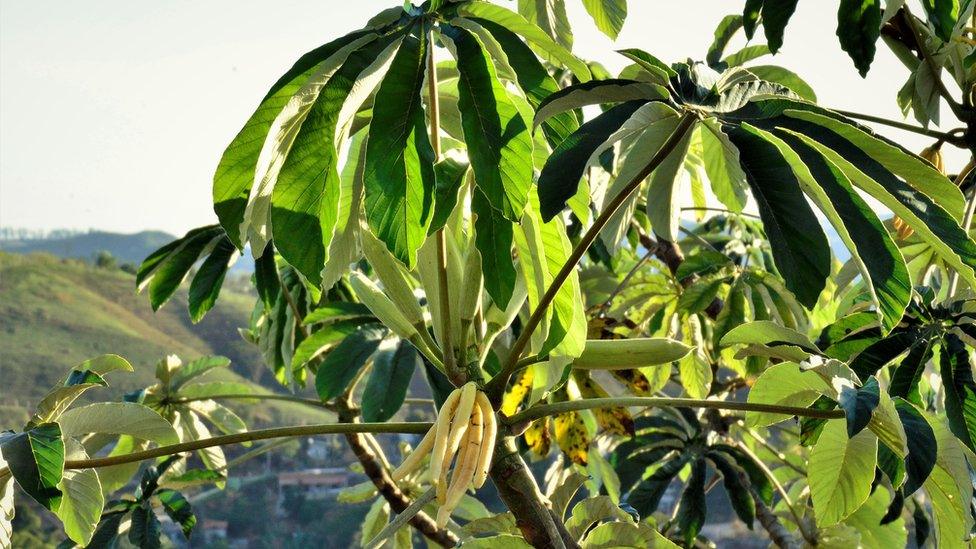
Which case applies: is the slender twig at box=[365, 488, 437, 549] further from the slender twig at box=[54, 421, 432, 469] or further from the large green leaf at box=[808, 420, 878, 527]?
the large green leaf at box=[808, 420, 878, 527]

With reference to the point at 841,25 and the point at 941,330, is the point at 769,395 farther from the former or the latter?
the point at 841,25

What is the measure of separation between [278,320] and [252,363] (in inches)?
736

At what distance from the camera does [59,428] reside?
3.53ft

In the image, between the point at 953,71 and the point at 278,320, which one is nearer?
the point at 953,71

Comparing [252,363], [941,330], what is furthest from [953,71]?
[252,363]

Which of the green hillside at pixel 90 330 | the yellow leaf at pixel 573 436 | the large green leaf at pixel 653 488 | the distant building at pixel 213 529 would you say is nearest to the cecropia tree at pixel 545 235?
the yellow leaf at pixel 573 436

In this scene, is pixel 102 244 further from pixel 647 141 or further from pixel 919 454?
pixel 919 454

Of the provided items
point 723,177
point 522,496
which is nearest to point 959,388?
point 723,177

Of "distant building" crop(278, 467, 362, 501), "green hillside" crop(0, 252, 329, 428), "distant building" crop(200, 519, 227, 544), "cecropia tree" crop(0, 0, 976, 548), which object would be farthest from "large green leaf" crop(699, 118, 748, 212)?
"green hillside" crop(0, 252, 329, 428)

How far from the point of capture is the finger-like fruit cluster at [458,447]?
948 mm

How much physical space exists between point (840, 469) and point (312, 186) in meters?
0.72

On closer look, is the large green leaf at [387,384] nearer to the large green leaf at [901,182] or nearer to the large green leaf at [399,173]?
the large green leaf at [399,173]

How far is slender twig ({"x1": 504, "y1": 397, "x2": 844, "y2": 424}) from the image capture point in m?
0.99

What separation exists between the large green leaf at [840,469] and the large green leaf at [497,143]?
1.69 ft
